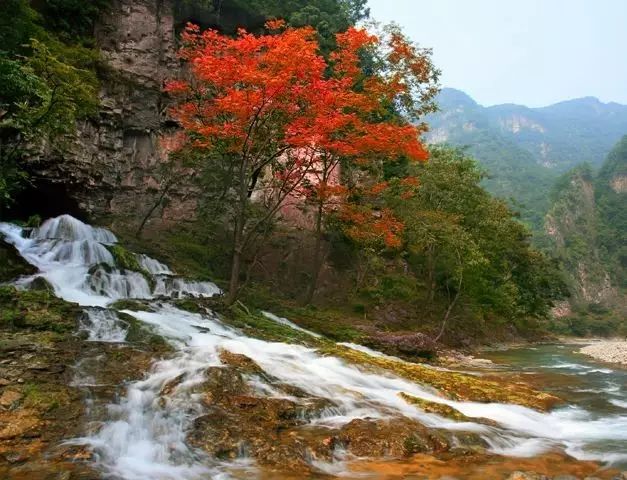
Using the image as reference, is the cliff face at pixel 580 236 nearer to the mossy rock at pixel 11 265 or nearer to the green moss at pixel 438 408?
the green moss at pixel 438 408

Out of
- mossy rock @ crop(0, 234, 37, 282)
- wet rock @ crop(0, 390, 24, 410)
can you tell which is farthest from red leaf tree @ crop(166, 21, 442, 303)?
wet rock @ crop(0, 390, 24, 410)

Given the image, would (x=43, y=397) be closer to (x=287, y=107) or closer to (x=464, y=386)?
(x=464, y=386)

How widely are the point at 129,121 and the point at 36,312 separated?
52.8 ft

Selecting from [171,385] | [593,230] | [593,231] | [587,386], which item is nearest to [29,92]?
[171,385]

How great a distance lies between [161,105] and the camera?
24641mm

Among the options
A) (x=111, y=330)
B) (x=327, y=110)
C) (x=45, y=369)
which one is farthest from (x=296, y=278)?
(x=45, y=369)

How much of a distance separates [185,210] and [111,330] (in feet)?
50.6

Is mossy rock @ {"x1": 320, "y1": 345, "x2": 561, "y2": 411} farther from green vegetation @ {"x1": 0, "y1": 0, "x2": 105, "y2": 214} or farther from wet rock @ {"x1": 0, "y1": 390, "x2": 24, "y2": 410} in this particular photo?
green vegetation @ {"x1": 0, "y1": 0, "x2": 105, "y2": 214}

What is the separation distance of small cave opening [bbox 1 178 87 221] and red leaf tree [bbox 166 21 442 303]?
21.1 feet

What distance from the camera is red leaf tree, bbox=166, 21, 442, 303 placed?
43.1 ft

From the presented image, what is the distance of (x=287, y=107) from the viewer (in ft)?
45.6

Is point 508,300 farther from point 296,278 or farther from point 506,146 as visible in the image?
point 506,146

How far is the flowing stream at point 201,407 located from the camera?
5.59 meters

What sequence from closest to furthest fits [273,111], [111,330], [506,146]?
1. [111,330]
2. [273,111]
3. [506,146]
